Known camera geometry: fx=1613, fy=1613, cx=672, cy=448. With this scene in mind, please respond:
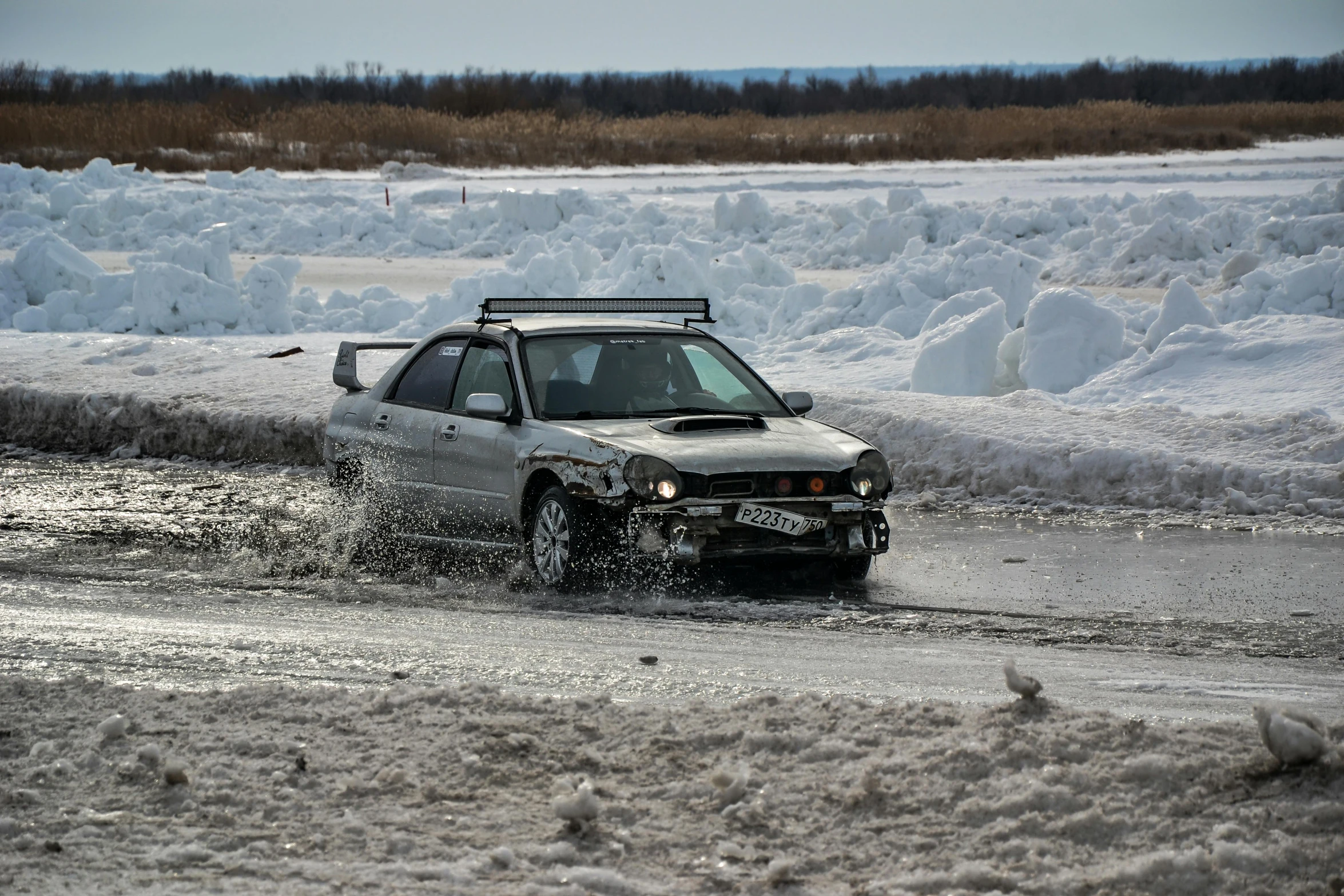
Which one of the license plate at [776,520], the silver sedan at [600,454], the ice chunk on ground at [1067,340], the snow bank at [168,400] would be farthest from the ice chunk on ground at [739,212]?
the license plate at [776,520]

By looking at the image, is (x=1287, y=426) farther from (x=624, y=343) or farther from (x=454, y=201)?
(x=454, y=201)

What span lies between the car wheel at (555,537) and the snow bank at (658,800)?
→ 7.33 ft

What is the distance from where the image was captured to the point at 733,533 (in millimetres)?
7566

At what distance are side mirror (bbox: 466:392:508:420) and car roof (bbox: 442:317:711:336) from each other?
0.65 meters

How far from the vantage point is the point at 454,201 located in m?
34.9

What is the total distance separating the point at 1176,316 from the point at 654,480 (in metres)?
8.81

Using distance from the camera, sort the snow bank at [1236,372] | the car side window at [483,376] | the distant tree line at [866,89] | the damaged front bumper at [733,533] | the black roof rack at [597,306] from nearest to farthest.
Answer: the damaged front bumper at [733,533] < the car side window at [483,376] < the black roof rack at [597,306] < the snow bank at [1236,372] < the distant tree line at [866,89]

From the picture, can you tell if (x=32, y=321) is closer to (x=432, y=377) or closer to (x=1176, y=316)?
(x=432, y=377)

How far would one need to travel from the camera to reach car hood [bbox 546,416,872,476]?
7605 millimetres

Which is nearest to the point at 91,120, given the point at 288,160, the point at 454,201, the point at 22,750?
the point at 288,160

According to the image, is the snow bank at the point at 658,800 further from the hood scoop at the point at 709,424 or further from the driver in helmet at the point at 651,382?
the driver in helmet at the point at 651,382

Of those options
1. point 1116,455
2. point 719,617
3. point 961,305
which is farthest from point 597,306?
point 961,305

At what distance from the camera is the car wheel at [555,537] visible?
7.63 m

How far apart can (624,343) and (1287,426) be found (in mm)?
5253
